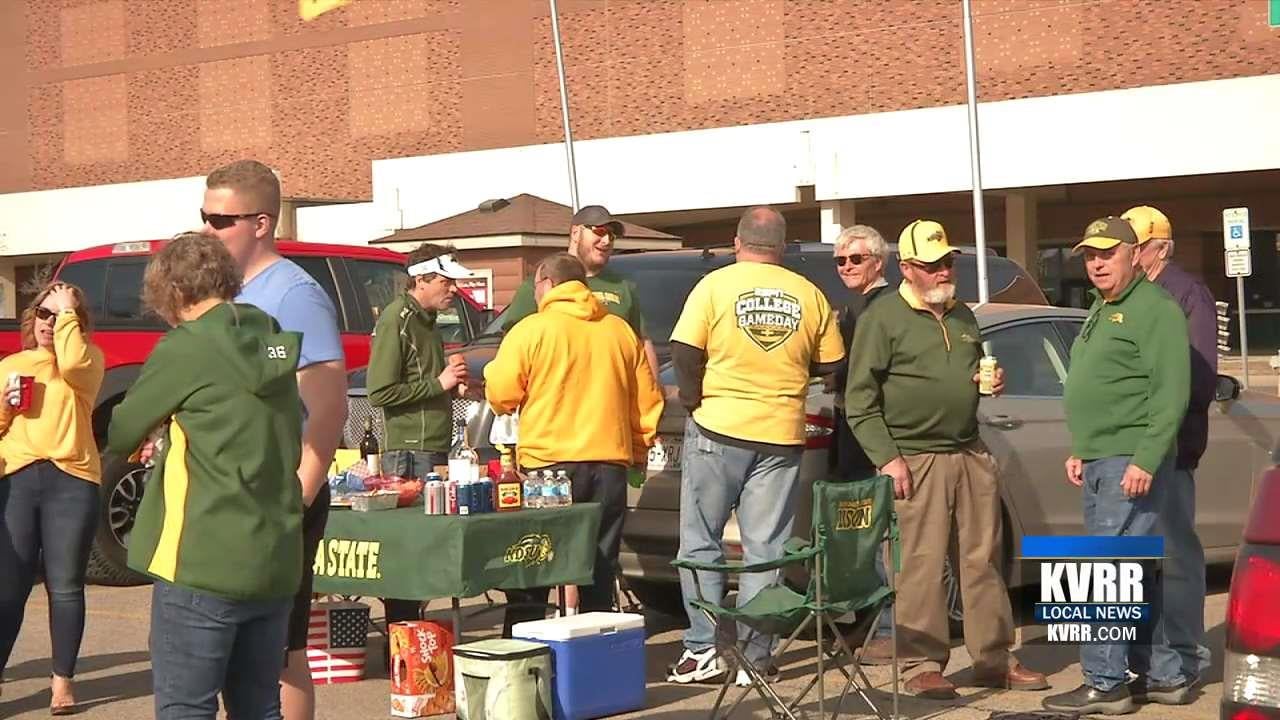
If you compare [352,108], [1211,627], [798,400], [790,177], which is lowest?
[1211,627]

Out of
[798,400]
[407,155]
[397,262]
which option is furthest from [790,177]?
[798,400]

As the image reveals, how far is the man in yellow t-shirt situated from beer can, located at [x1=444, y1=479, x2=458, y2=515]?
45.0 inches

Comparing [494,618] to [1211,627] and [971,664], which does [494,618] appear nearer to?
[971,664]

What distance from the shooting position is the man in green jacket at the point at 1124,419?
25.8 ft

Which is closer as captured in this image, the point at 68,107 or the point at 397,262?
the point at 397,262

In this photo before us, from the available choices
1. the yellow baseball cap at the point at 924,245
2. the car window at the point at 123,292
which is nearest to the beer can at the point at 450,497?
the yellow baseball cap at the point at 924,245

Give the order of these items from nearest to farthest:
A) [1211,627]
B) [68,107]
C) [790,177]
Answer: [1211,627], [790,177], [68,107]

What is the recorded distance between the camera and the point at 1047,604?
286 inches

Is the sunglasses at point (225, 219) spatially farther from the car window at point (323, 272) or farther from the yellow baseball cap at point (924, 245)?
the car window at point (323, 272)

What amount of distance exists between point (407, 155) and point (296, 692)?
147 ft

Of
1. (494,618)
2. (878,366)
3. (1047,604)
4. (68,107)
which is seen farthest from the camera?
(68,107)

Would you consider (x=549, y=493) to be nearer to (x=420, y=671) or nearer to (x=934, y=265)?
(x=420, y=671)

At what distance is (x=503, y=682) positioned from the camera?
753 centimetres

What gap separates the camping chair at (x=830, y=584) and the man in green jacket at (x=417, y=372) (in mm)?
2417
